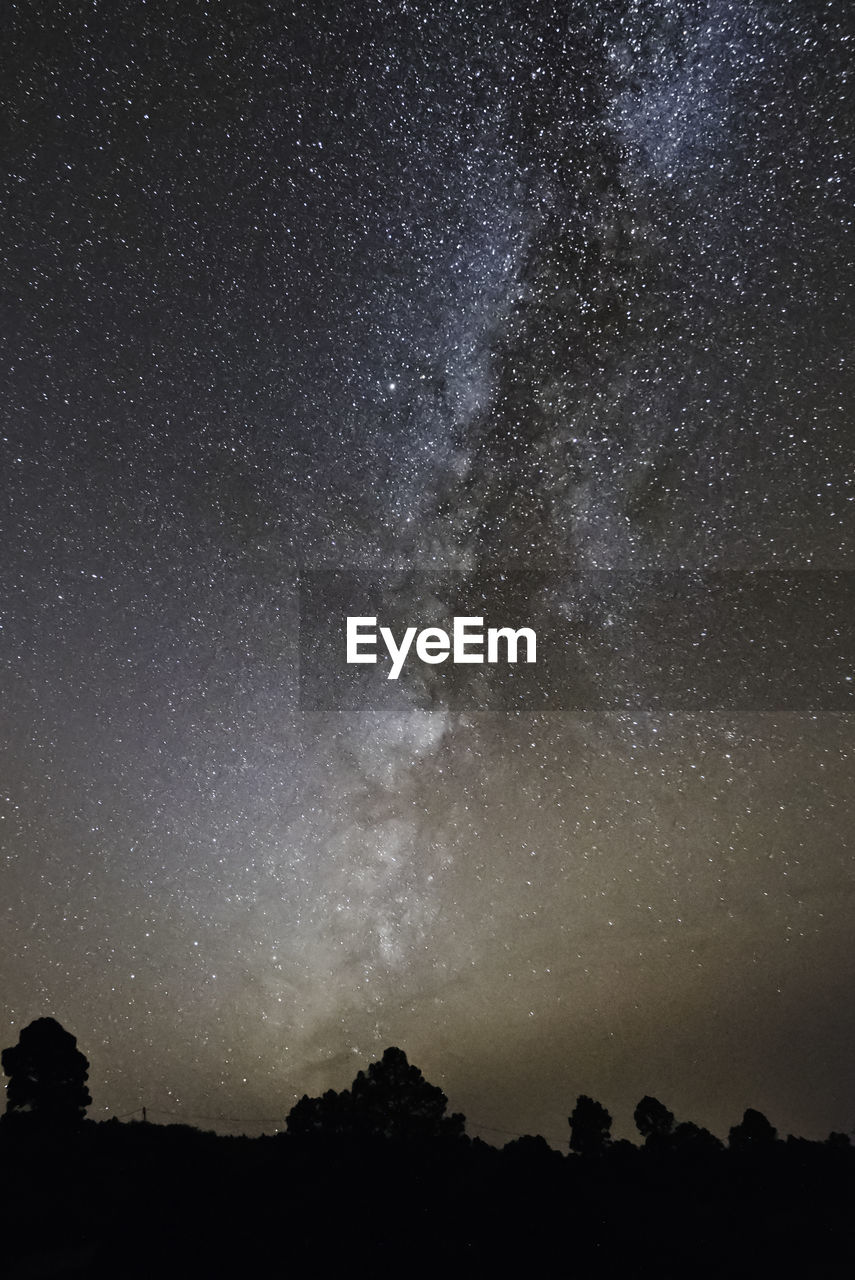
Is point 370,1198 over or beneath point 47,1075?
beneath

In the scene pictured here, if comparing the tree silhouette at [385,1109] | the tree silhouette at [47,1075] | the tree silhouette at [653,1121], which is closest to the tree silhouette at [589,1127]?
the tree silhouette at [653,1121]

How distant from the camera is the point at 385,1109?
29688 mm

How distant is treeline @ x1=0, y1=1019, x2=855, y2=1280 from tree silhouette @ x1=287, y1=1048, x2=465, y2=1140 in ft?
0.21

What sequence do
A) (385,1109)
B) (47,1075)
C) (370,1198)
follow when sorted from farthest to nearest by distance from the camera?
1. (385,1109)
2. (47,1075)
3. (370,1198)

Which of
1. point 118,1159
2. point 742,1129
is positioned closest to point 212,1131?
point 118,1159

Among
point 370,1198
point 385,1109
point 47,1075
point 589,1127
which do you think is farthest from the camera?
point 589,1127

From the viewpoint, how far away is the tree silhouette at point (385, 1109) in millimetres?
28875

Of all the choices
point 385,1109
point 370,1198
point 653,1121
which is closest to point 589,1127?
point 653,1121

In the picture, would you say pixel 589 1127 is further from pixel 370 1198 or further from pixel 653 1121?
pixel 370 1198

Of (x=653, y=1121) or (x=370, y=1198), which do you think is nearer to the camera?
(x=370, y=1198)

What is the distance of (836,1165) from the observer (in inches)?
1180

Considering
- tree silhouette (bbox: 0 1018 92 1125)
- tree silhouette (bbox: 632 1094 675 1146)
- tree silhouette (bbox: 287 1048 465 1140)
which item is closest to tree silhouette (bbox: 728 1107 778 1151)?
tree silhouette (bbox: 632 1094 675 1146)

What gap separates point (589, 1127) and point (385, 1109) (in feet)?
39.9

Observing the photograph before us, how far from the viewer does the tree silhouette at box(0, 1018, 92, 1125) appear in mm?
23453
